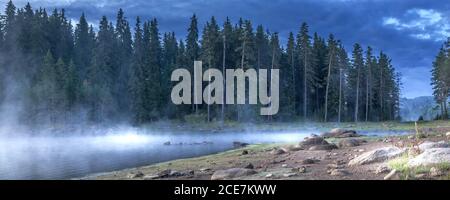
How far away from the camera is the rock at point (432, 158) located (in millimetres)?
6105

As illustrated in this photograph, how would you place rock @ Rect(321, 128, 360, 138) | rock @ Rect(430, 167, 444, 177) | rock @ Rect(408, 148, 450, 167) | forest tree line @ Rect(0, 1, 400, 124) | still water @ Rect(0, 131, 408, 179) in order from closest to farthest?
rock @ Rect(430, 167, 444, 177), rock @ Rect(408, 148, 450, 167), forest tree line @ Rect(0, 1, 400, 124), still water @ Rect(0, 131, 408, 179), rock @ Rect(321, 128, 360, 138)

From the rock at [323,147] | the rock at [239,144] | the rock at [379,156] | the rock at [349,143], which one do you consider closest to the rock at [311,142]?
the rock at [323,147]

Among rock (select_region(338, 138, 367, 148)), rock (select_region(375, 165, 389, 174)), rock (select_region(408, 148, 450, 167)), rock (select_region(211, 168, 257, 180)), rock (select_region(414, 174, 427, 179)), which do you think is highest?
rock (select_region(408, 148, 450, 167))

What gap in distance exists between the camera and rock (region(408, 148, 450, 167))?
6.11m

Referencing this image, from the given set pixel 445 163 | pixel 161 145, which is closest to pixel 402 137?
pixel 445 163

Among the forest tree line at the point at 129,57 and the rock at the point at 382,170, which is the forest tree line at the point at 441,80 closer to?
the forest tree line at the point at 129,57

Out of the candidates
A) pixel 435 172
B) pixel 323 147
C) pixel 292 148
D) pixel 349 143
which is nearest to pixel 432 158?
pixel 435 172

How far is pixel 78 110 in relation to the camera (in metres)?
17.7

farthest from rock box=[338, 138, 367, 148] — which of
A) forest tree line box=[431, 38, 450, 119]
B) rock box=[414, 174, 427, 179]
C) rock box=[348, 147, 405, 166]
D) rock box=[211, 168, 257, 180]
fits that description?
rock box=[414, 174, 427, 179]

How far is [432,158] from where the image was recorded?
20.4 ft

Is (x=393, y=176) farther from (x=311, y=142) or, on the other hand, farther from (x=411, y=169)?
(x=311, y=142)

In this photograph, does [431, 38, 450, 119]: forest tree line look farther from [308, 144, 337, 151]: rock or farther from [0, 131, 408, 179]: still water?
[0, 131, 408, 179]: still water

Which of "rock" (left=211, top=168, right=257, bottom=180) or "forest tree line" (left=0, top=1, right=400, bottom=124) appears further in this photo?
"forest tree line" (left=0, top=1, right=400, bottom=124)
